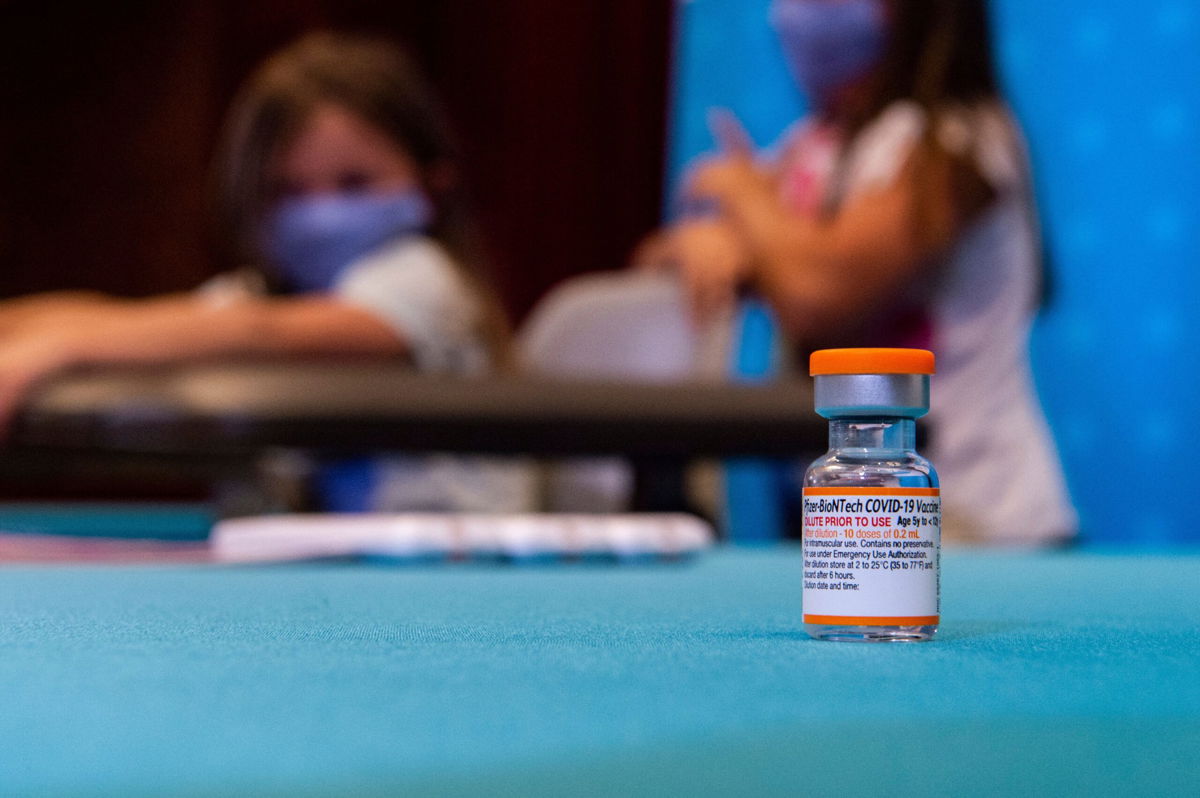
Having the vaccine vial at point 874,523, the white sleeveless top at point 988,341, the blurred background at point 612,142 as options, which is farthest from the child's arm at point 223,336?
the vaccine vial at point 874,523

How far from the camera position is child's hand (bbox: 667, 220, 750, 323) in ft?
6.04

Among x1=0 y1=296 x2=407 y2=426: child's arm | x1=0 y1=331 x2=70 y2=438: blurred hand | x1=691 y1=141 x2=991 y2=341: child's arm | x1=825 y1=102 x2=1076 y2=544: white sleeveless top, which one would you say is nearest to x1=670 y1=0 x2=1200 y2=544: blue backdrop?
x1=825 y1=102 x2=1076 y2=544: white sleeveless top

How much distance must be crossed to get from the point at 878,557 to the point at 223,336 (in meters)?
1.17

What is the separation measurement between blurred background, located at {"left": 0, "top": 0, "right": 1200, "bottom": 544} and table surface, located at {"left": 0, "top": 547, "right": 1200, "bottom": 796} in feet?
4.87

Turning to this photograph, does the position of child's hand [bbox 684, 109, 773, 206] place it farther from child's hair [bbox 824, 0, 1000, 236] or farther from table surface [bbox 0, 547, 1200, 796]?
table surface [bbox 0, 547, 1200, 796]

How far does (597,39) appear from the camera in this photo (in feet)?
10.4

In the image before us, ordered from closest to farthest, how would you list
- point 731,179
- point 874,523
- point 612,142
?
1. point 874,523
2. point 731,179
3. point 612,142

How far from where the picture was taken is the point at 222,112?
353cm

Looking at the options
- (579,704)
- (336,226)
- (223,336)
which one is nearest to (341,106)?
(336,226)

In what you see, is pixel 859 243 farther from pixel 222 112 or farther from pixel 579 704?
pixel 222 112

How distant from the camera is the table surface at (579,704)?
205 millimetres

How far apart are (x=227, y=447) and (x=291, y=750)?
0.81m

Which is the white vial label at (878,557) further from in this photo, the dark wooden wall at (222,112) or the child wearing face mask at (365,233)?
the dark wooden wall at (222,112)

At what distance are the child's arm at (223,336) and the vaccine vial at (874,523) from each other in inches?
40.7
